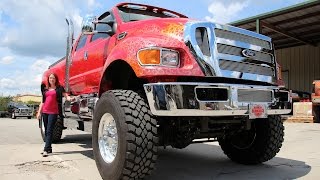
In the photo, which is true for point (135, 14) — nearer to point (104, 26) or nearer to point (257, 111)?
point (104, 26)

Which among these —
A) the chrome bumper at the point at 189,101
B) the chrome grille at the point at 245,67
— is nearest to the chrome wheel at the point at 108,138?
the chrome bumper at the point at 189,101

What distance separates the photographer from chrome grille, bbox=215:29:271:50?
181 inches

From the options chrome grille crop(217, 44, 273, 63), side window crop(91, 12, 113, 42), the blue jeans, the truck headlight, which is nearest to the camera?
the truck headlight

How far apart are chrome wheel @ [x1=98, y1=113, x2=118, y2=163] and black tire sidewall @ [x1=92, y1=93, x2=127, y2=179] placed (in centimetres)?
5

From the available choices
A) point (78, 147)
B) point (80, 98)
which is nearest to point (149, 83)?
point (80, 98)

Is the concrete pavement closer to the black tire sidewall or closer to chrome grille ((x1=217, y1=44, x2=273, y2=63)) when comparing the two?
the black tire sidewall

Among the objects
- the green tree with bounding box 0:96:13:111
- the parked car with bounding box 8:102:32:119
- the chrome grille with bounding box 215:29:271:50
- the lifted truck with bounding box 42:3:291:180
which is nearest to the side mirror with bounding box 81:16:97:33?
the lifted truck with bounding box 42:3:291:180

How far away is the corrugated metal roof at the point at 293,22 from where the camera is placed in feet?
58.9

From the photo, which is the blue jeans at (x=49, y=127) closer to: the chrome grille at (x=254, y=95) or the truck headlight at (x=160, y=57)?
the truck headlight at (x=160, y=57)

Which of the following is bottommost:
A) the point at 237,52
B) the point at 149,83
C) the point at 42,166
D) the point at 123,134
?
the point at 42,166

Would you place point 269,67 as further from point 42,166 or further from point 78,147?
point 78,147

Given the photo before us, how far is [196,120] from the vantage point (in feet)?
15.2

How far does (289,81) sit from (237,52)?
25.9 meters

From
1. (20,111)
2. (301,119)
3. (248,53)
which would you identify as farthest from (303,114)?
(20,111)
